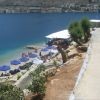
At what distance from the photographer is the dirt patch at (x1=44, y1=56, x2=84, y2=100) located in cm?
1788

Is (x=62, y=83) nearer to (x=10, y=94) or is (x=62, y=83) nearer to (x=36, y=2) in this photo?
(x=10, y=94)

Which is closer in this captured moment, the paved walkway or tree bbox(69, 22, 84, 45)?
the paved walkway

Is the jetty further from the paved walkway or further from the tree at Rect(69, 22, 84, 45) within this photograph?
the tree at Rect(69, 22, 84, 45)

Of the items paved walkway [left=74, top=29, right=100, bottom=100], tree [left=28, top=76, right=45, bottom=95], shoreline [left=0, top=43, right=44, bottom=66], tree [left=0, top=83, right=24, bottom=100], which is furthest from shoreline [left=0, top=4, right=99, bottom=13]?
tree [left=0, top=83, right=24, bottom=100]

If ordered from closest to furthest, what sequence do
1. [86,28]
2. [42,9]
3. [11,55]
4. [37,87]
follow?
[37,87] < [86,28] < [11,55] < [42,9]

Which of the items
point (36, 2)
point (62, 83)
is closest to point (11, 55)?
point (62, 83)

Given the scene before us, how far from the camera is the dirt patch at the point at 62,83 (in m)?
17.9

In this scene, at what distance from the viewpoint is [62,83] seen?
64.9ft

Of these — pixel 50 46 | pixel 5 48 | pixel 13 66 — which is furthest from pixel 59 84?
pixel 5 48

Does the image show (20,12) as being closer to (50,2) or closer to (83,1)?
(50,2)

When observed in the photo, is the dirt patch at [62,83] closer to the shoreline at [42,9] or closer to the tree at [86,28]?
the tree at [86,28]

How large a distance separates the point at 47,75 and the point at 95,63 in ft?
10.4

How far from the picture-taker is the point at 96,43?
105 feet

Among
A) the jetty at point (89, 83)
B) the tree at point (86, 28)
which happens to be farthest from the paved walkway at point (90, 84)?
the tree at point (86, 28)
